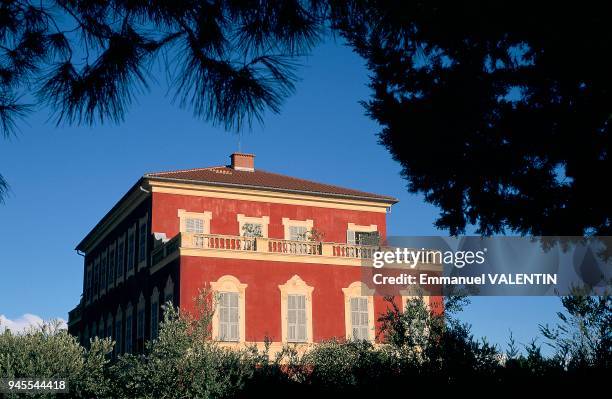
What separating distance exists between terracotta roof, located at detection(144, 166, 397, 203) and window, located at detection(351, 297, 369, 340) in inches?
210

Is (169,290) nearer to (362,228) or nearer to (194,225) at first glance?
(194,225)

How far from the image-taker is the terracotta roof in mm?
30297

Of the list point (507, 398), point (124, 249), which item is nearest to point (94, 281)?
point (124, 249)

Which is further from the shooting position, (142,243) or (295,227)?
(295,227)

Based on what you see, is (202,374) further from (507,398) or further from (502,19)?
(502,19)

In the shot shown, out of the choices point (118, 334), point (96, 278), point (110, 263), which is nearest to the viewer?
point (118, 334)

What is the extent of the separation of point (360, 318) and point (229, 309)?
5271mm

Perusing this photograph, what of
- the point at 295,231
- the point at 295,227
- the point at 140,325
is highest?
the point at 295,227

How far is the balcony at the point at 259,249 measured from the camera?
26312mm

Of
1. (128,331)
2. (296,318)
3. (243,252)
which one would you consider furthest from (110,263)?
(296,318)

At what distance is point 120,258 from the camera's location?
34.8 metres

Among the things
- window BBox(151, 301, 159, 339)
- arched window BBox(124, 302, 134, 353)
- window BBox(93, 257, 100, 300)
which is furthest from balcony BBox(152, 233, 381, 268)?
window BBox(93, 257, 100, 300)

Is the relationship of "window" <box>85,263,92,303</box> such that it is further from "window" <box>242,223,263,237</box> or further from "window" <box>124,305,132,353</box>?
"window" <box>242,223,263,237</box>

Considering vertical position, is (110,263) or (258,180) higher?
(258,180)
